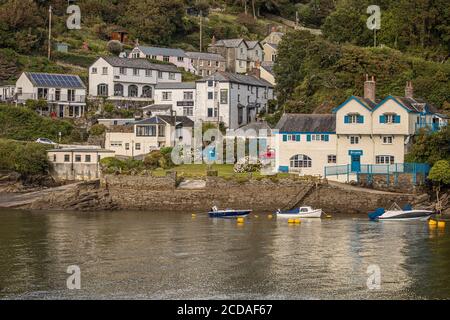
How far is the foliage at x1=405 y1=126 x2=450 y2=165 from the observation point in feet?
224

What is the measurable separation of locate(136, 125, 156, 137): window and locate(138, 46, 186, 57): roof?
25789mm

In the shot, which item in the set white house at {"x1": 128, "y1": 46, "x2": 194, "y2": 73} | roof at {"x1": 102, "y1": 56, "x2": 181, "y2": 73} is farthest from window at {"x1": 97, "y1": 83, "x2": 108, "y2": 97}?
white house at {"x1": 128, "y1": 46, "x2": 194, "y2": 73}

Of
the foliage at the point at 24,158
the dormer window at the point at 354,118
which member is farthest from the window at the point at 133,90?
the dormer window at the point at 354,118

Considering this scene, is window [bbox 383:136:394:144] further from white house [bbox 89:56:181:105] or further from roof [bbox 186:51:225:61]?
roof [bbox 186:51:225:61]

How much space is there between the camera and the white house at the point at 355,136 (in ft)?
231

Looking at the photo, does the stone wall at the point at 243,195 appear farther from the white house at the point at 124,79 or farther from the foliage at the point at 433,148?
the white house at the point at 124,79

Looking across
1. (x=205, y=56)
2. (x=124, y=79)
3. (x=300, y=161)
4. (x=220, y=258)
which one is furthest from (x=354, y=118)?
(x=205, y=56)

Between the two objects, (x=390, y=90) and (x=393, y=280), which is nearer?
(x=393, y=280)

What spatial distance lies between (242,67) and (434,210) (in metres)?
59.2

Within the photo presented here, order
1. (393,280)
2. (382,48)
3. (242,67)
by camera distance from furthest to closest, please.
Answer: (242,67)
(382,48)
(393,280)

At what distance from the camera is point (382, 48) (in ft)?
300
